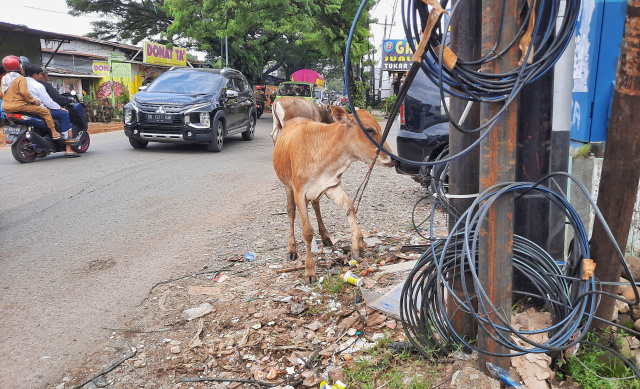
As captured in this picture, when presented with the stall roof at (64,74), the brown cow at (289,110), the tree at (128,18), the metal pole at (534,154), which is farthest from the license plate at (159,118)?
the tree at (128,18)

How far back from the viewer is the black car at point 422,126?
7.31 meters

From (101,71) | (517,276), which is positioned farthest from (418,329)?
(101,71)

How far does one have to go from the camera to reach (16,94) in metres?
10.6

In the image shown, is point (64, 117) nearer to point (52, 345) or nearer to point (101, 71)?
point (52, 345)

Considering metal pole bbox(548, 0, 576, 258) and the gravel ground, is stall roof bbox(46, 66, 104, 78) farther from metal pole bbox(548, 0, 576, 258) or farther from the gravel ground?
metal pole bbox(548, 0, 576, 258)

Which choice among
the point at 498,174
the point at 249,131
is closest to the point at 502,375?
the point at 498,174

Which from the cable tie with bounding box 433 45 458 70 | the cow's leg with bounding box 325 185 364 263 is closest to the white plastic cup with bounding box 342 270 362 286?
the cow's leg with bounding box 325 185 364 263

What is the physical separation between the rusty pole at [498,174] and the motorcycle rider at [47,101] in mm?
11009

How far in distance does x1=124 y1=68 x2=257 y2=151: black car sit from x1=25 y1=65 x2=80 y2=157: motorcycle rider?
1.42 metres

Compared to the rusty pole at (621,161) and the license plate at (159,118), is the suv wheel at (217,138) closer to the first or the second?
the license plate at (159,118)

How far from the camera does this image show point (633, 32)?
2.74 metres

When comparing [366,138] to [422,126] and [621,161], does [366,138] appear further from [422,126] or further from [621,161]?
[422,126]

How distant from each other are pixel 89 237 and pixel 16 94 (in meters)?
6.37

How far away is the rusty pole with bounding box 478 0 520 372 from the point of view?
97.8 inches
